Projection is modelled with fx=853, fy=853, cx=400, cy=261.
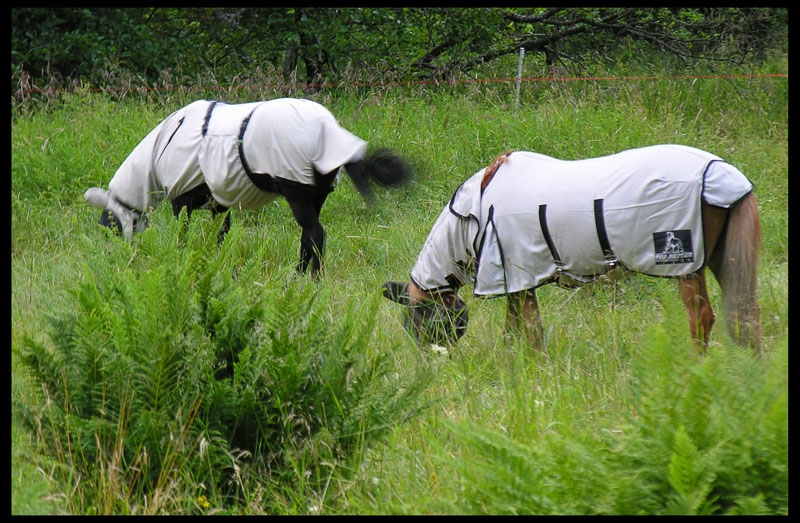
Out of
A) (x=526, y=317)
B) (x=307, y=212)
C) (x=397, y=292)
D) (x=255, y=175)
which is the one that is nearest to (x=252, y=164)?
(x=255, y=175)

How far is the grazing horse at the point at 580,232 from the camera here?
3592 millimetres

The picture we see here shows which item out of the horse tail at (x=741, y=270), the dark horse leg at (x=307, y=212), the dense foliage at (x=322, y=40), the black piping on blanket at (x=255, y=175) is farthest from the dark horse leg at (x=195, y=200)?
the dense foliage at (x=322, y=40)

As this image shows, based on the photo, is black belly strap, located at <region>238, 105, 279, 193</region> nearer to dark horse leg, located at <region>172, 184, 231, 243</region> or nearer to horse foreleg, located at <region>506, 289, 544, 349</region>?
dark horse leg, located at <region>172, 184, 231, 243</region>

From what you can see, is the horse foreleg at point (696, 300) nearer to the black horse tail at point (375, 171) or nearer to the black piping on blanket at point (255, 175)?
the black horse tail at point (375, 171)

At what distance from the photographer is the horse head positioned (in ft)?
13.5

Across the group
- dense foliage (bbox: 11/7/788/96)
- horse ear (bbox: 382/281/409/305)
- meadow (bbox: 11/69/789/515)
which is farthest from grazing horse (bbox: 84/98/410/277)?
dense foliage (bbox: 11/7/788/96)

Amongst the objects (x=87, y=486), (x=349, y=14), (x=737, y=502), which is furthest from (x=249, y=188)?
(x=349, y=14)

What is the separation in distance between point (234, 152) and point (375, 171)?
3.12 ft

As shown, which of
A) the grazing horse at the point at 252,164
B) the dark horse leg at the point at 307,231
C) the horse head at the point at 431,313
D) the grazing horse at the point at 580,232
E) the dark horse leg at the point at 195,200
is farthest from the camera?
the dark horse leg at the point at 195,200

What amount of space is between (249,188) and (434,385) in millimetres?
2733

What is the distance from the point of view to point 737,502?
1917mm

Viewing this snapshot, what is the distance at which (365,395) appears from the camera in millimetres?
3098

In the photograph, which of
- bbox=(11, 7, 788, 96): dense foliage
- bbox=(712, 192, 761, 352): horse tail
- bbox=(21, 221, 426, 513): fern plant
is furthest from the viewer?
bbox=(11, 7, 788, 96): dense foliage

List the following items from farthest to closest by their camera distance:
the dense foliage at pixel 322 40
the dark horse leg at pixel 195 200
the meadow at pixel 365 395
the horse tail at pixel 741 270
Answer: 1. the dense foliage at pixel 322 40
2. the dark horse leg at pixel 195 200
3. the horse tail at pixel 741 270
4. the meadow at pixel 365 395
